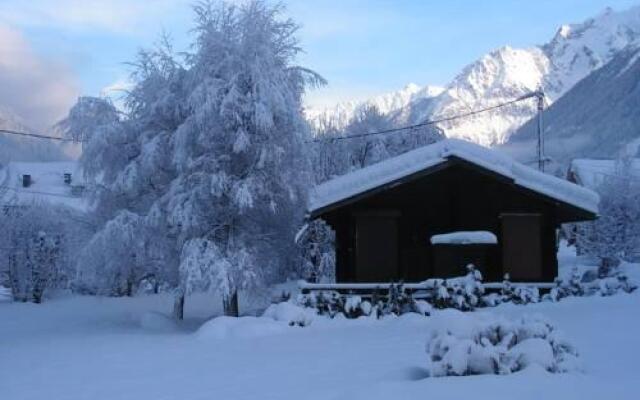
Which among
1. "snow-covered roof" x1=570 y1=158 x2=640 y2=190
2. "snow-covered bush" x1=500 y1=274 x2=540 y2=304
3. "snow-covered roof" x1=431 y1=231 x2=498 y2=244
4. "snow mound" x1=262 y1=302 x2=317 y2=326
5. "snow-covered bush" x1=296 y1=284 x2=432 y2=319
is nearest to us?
"snow mound" x1=262 y1=302 x2=317 y2=326

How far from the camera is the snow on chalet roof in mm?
19250

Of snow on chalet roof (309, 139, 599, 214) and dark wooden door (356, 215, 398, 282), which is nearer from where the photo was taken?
snow on chalet roof (309, 139, 599, 214)

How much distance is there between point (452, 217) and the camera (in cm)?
2014

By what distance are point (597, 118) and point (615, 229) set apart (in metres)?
127

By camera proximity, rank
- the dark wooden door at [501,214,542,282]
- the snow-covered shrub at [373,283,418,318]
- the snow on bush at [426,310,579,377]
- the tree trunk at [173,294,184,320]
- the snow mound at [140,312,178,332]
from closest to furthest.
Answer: the snow on bush at [426,310,579,377]
the snow-covered shrub at [373,283,418,318]
the snow mound at [140,312,178,332]
the dark wooden door at [501,214,542,282]
the tree trunk at [173,294,184,320]

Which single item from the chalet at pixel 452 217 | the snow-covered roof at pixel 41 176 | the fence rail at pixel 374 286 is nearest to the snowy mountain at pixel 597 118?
the snow-covered roof at pixel 41 176

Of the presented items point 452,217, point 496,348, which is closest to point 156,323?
point 452,217

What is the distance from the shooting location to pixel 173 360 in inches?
472

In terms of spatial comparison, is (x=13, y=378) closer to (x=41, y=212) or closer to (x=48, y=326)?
(x=48, y=326)

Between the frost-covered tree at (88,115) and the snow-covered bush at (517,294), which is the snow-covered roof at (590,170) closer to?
the snow-covered bush at (517,294)

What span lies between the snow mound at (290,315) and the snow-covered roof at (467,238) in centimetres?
550

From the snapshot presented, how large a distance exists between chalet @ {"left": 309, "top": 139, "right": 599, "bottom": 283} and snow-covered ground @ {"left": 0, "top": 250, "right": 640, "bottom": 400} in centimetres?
285

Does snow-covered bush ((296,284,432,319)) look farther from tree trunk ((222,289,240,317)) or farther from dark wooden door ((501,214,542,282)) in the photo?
A: dark wooden door ((501,214,542,282))

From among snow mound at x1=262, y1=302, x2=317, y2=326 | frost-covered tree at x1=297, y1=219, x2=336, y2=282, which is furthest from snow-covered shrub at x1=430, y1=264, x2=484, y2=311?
frost-covered tree at x1=297, y1=219, x2=336, y2=282
